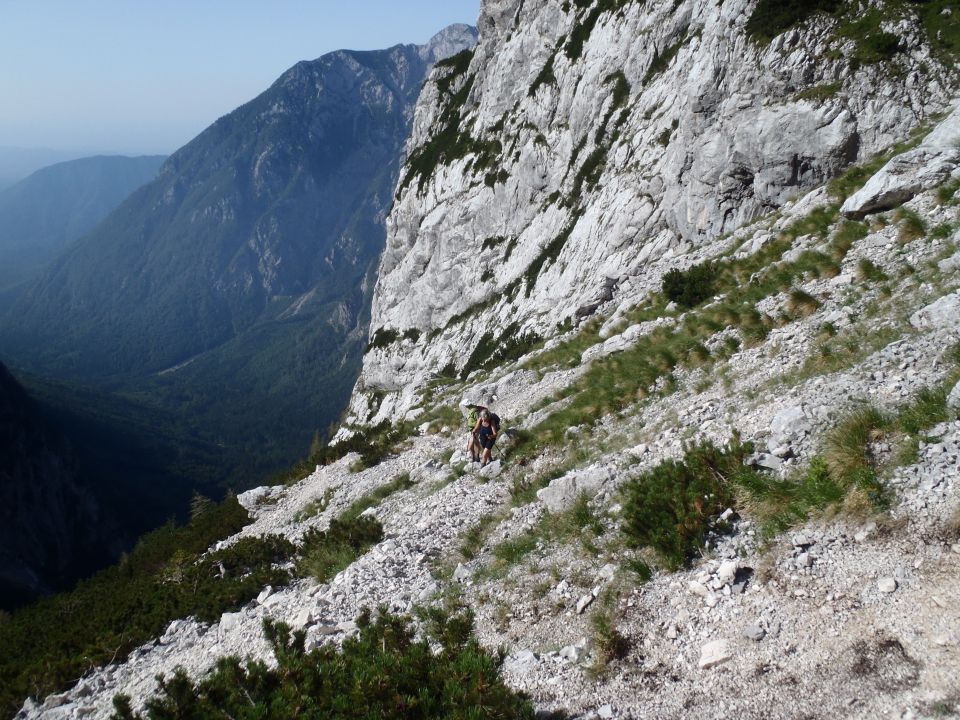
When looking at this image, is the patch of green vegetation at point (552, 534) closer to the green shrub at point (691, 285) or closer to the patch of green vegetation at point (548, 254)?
the green shrub at point (691, 285)

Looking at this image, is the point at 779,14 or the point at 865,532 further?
the point at 779,14

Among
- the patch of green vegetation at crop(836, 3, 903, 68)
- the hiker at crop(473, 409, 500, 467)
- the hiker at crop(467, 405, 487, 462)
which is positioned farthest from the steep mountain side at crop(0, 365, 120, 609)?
the patch of green vegetation at crop(836, 3, 903, 68)

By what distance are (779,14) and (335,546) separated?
37.3 m

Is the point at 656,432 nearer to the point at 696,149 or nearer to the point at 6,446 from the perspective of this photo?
the point at 696,149

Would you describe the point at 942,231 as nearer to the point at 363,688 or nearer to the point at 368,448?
the point at 363,688

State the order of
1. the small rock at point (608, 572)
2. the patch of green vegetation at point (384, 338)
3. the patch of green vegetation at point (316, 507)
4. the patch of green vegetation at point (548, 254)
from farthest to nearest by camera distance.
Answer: the patch of green vegetation at point (384, 338) < the patch of green vegetation at point (548, 254) < the patch of green vegetation at point (316, 507) < the small rock at point (608, 572)

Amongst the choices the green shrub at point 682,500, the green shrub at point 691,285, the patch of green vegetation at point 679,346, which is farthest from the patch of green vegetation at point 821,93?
the green shrub at point 682,500

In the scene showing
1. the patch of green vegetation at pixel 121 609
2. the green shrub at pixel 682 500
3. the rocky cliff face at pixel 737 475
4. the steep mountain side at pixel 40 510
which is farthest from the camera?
the steep mountain side at pixel 40 510

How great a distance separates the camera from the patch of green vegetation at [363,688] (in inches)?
250

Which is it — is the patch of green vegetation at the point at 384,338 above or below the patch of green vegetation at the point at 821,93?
below

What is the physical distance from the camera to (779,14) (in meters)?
33.2

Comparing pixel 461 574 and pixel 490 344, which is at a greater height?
pixel 461 574

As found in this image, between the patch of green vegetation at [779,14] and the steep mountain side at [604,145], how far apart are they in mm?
167

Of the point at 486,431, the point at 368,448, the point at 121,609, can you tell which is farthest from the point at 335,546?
the point at 368,448
